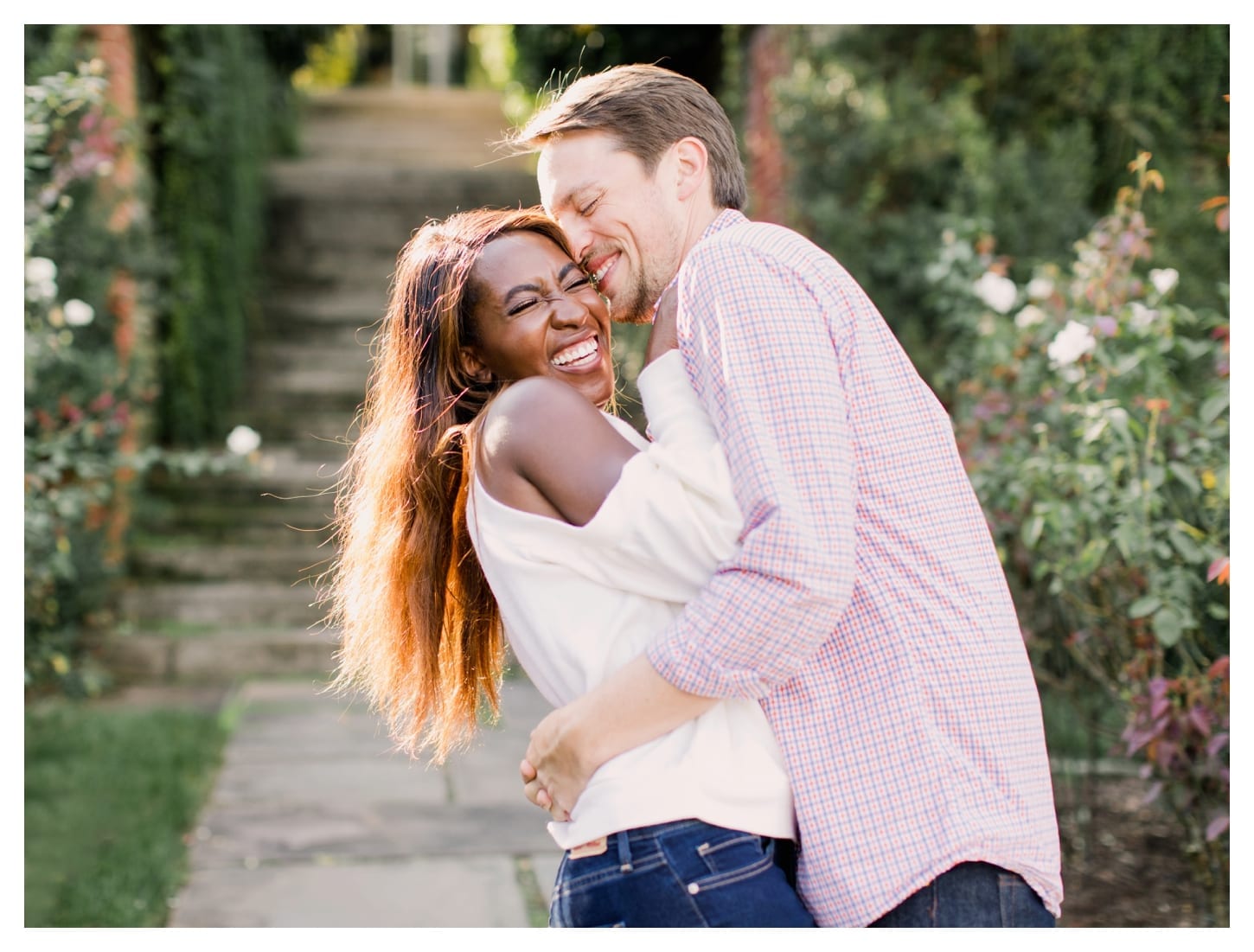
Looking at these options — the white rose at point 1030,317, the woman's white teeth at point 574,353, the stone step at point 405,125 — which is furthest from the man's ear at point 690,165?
the stone step at point 405,125

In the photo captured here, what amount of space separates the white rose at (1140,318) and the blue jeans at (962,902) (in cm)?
237

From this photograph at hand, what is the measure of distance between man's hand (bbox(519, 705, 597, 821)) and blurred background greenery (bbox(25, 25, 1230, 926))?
164 cm

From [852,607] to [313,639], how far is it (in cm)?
578

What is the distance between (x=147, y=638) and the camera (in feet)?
21.8

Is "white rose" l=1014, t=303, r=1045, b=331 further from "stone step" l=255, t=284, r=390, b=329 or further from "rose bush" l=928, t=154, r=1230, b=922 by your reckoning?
"stone step" l=255, t=284, r=390, b=329

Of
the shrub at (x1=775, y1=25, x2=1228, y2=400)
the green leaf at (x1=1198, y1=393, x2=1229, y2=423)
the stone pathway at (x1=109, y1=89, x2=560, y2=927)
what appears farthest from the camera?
the shrub at (x1=775, y1=25, x2=1228, y2=400)

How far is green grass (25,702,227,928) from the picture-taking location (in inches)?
144

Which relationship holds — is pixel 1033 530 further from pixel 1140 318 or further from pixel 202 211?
pixel 202 211

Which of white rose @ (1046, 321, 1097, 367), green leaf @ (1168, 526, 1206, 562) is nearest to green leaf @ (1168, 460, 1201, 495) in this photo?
green leaf @ (1168, 526, 1206, 562)

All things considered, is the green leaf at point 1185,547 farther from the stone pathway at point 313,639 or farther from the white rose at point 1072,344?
the stone pathway at point 313,639
